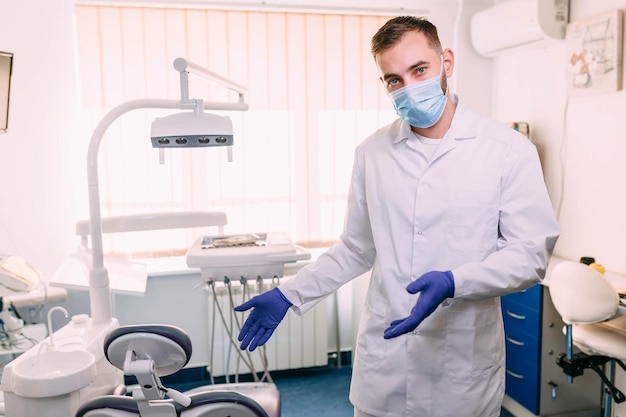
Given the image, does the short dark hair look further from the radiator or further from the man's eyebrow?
the radiator

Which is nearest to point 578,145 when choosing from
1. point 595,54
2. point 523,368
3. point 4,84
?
point 595,54

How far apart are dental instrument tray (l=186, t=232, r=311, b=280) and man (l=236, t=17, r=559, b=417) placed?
1.61ft

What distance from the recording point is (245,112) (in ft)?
10.7

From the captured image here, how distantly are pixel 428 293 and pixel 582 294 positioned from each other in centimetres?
117

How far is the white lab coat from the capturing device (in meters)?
1.35

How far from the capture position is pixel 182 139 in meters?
1.63

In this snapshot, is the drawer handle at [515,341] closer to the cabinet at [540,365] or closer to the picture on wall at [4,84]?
the cabinet at [540,365]

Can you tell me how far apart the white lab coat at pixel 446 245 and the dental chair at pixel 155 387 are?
15.9 inches

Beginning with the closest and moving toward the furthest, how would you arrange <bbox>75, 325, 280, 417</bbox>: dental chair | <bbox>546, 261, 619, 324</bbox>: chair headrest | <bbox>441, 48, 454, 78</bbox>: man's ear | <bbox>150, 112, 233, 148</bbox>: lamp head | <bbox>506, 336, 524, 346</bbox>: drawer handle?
<bbox>75, 325, 280, 417</bbox>: dental chair, <bbox>441, 48, 454, 78</bbox>: man's ear, <bbox>150, 112, 233, 148</bbox>: lamp head, <bbox>546, 261, 619, 324</bbox>: chair headrest, <bbox>506, 336, 524, 346</bbox>: drawer handle

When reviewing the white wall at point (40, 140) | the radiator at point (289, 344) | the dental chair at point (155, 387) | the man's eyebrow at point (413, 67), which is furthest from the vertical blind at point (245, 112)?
the dental chair at point (155, 387)

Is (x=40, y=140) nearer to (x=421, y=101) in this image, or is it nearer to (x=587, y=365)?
(x=421, y=101)

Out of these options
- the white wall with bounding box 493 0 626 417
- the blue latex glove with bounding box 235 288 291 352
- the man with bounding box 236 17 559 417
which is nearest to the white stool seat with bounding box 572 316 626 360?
the white wall with bounding box 493 0 626 417

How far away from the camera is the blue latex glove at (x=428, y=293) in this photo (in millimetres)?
1224

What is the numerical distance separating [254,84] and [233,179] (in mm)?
556
